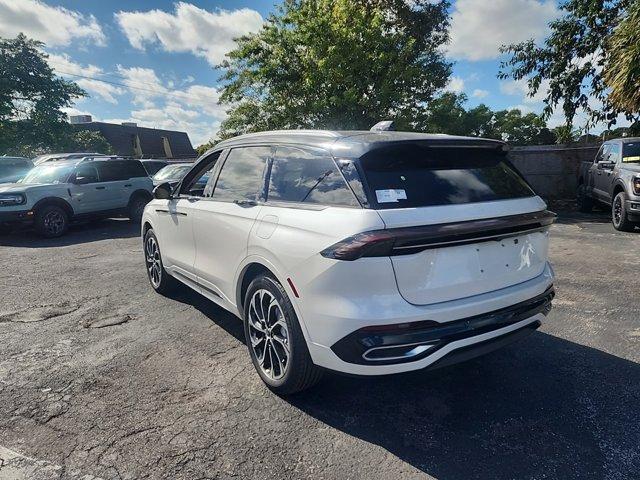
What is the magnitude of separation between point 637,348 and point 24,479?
14.1 ft

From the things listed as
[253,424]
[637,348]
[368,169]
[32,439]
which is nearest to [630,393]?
[637,348]

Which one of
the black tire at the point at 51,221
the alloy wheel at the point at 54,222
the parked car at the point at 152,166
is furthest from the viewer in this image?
the parked car at the point at 152,166

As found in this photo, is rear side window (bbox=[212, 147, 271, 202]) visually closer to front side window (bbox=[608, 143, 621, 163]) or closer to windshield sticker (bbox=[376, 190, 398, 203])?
windshield sticker (bbox=[376, 190, 398, 203])

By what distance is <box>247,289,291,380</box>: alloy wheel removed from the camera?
285cm

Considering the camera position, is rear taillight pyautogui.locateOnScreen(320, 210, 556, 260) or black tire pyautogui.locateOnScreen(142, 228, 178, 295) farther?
black tire pyautogui.locateOnScreen(142, 228, 178, 295)

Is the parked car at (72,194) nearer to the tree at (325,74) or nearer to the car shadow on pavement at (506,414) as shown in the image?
the tree at (325,74)

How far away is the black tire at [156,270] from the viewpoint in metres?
5.01

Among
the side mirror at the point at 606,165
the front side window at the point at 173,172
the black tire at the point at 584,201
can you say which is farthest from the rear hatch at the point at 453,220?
the front side window at the point at 173,172

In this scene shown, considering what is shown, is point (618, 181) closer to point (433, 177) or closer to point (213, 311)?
point (433, 177)

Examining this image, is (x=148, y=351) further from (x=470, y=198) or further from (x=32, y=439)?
(x=470, y=198)

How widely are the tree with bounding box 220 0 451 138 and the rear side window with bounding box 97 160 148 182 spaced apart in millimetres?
5215

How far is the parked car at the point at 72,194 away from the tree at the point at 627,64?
12.6m

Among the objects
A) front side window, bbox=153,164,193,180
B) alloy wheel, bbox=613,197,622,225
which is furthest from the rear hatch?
front side window, bbox=153,164,193,180

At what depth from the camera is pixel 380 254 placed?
2244 millimetres
